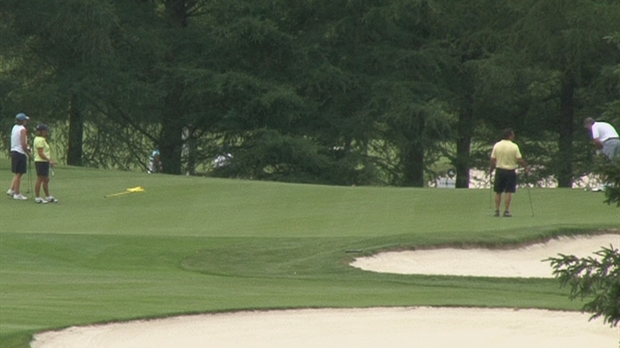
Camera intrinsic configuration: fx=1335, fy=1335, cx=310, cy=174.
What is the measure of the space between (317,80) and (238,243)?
25.2m

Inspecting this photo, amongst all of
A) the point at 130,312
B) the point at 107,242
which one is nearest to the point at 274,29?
the point at 107,242

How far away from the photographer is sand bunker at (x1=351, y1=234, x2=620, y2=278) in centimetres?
1716

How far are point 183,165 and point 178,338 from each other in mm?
36072

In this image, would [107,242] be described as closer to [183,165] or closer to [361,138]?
[361,138]

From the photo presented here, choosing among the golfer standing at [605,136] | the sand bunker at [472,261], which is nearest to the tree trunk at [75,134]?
the golfer standing at [605,136]

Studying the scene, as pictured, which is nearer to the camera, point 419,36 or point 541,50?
point 541,50

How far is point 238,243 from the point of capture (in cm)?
1845

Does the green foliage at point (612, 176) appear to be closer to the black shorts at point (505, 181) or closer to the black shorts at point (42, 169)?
the black shorts at point (505, 181)

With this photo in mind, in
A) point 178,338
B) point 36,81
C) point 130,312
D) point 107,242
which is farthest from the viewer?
point 36,81

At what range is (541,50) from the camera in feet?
138

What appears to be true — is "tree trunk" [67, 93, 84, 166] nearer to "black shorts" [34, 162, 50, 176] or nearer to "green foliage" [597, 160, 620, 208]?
"black shorts" [34, 162, 50, 176]

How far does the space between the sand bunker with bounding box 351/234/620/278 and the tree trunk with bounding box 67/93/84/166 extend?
1089 inches

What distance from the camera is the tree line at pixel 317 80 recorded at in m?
42.1

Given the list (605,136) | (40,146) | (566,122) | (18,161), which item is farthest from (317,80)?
(40,146)
